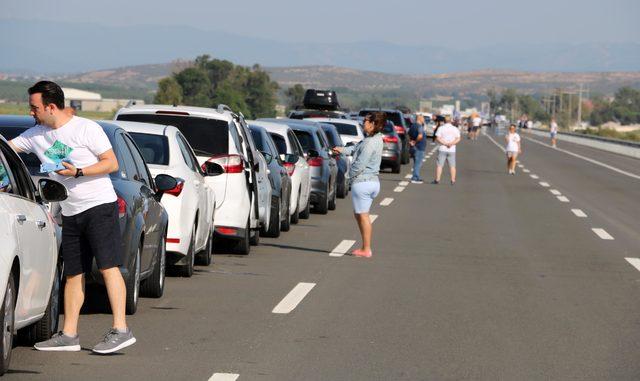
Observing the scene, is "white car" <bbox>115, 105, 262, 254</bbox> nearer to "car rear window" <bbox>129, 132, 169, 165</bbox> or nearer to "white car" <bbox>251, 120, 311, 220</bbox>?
"car rear window" <bbox>129, 132, 169, 165</bbox>

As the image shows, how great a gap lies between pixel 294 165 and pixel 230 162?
4758 millimetres

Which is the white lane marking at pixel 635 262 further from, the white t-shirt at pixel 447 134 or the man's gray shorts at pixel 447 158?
the white t-shirt at pixel 447 134

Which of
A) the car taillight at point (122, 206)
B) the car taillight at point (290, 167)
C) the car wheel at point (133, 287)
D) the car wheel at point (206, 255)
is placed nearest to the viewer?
the car taillight at point (122, 206)

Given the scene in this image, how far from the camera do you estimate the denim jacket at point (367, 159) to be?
15594mm

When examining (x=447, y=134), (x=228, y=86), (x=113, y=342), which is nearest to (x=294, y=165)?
(x=113, y=342)

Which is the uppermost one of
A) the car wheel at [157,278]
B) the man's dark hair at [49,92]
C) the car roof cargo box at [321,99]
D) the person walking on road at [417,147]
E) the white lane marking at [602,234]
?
the man's dark hair at [49,92]

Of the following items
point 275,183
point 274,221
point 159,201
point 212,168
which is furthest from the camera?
point 274,221

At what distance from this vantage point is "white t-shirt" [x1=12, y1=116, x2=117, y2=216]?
830 centimetres

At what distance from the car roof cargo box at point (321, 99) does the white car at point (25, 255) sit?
45.8 meters

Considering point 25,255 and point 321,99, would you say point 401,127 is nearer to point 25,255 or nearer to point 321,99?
point 321,99

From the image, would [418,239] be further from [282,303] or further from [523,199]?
[523,199]

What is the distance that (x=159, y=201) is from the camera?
36.3 ft

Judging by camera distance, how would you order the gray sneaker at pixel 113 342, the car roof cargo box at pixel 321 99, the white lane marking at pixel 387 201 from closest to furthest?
1. the gray sneaker at pixel 113 342
2. the white lane marking at pixel 387 201
3. the car roof cargo box at pixel 321 99

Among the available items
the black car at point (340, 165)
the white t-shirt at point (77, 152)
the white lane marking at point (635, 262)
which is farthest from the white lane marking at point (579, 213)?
the white t-shirt at point (77, 152)
